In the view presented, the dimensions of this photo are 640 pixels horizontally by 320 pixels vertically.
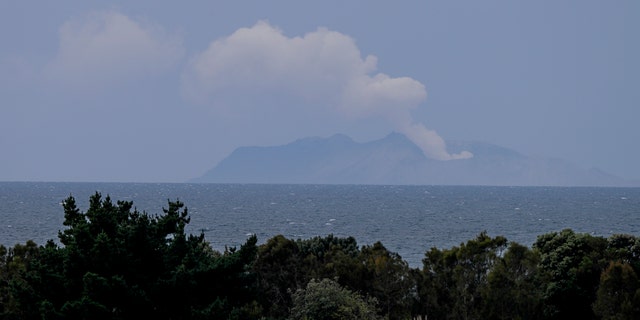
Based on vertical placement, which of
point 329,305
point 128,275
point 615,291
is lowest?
point 329,305

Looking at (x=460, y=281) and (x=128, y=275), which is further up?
(x=128, y=275)

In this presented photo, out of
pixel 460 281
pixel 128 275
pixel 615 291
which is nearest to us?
pixel 128 275

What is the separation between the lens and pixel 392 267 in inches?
882

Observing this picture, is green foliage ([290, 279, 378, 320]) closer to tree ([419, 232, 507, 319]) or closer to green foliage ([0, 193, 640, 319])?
green foliage ([0, 193, 640, 319])

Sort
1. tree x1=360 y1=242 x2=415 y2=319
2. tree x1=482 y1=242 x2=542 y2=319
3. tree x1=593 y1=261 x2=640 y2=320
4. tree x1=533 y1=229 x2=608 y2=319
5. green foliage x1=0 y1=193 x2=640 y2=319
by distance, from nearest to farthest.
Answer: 1. green foliage x1=0 y1=193 x2=640 y2=319
2. tree x1=593 y1=261 x2=640 y2=320
3. tree x1=482 y1=242 x2=542 y2=319
4. tree x1=360 y1=242 x2=415 y2=319
5. tree x1=533 y1=229 x2=608 y2=319

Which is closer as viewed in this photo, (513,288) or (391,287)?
(513,288)

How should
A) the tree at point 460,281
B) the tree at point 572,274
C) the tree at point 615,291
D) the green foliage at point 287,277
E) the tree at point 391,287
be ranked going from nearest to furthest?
1. the green foliage at point 287,277
2. the tree at point 615,291
3. the tree at point 391,287
4. the tree at point 460,281
5. the tree at point 572,274

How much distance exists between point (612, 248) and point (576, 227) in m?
68.0

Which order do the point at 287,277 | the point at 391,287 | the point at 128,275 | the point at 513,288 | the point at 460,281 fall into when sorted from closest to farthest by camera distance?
1. the point at 128,275
2. the point at 513,288
3. the point at 391,287
4. the point at 460,281
5. the point at 287,277

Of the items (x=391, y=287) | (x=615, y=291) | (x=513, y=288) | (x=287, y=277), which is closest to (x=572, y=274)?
(x=513, y=288)

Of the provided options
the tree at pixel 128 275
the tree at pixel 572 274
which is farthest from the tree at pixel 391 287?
the tree at pixel 128 275

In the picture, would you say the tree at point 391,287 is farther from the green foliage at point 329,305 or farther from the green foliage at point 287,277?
the green foliage at point 329,305

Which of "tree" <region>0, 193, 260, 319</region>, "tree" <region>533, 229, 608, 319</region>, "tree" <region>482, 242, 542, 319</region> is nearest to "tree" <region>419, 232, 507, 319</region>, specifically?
"tree" <region>482, 242, 542, 319</region>

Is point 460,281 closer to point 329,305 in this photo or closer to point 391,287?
point 391,287
